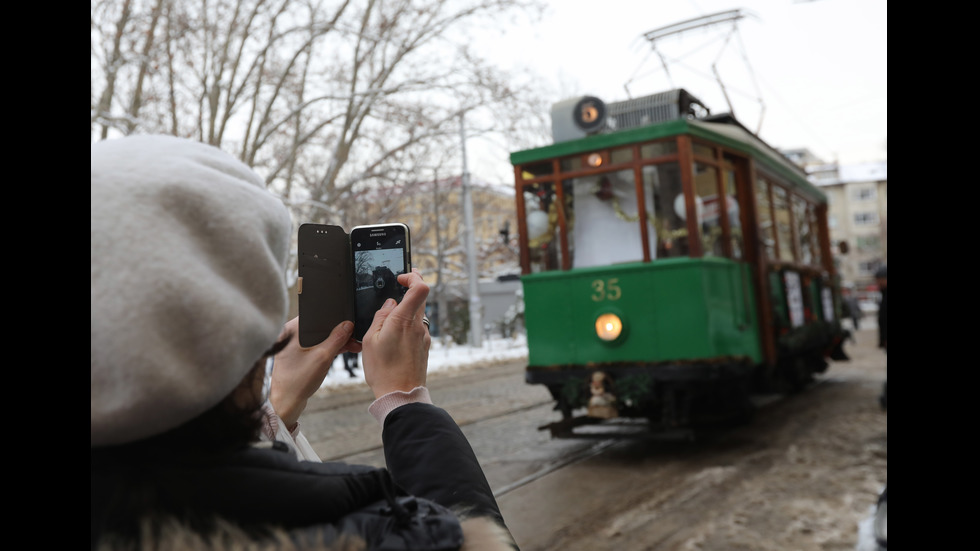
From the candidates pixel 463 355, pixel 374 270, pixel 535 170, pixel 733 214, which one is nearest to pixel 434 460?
pixel 374 270

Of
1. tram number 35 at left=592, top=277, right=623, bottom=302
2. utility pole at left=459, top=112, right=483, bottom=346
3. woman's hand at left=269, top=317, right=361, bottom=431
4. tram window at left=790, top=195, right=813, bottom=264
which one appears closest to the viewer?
woman's hand at left=269, top=317, right=361, bottom=431

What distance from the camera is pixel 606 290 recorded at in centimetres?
653

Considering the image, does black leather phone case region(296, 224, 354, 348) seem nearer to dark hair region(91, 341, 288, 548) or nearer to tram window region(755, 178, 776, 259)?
dark hair region(91, 341, 288, 548)

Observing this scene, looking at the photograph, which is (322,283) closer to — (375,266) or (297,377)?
(375,266)

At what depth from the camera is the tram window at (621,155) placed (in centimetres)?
650

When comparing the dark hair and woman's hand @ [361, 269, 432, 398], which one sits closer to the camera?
the dark hair

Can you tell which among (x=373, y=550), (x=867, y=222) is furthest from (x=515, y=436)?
(x=867, y=222)

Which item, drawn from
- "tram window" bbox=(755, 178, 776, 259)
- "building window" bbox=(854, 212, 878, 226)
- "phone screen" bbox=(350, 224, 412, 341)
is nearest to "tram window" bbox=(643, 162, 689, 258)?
"tram window" bbox=(755, 178, 776, 259)

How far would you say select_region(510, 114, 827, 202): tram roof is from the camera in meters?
6.35

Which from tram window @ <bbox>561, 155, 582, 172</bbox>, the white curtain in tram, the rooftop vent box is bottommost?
the white curtain in tram

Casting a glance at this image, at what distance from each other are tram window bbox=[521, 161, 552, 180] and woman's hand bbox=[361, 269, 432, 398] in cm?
577

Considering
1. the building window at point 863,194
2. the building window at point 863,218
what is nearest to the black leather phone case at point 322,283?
the building window at point 863,218

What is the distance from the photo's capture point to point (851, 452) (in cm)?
624
